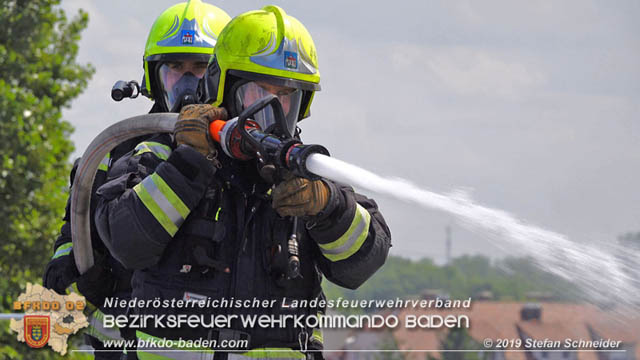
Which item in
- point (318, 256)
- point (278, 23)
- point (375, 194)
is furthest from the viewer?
point (278, 23)

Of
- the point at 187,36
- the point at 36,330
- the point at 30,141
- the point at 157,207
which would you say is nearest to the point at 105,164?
the point at 187,36

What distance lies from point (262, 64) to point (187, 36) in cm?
170

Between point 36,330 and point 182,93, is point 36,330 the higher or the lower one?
the lower one

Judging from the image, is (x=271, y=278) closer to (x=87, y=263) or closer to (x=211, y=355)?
(x=211, y=355)

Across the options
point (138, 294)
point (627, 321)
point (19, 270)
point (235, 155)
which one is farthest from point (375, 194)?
point (19, 270)

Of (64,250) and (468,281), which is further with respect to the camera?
(64,250)

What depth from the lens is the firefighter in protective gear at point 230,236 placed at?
315 cm

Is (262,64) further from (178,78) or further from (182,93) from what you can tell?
(178,78)

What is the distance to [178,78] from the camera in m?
4.94

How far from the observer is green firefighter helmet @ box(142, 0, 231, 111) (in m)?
4.93

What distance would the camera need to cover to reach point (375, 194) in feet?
9.28

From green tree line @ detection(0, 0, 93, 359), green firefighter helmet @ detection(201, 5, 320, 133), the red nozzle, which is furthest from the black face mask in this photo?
green tree line @ detection(0, 0, 93, 359)

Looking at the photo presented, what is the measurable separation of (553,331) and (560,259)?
0.70 metres

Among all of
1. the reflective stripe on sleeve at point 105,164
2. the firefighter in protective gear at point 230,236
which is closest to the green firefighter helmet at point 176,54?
the reflective stripe on sleeve at point 105,164
